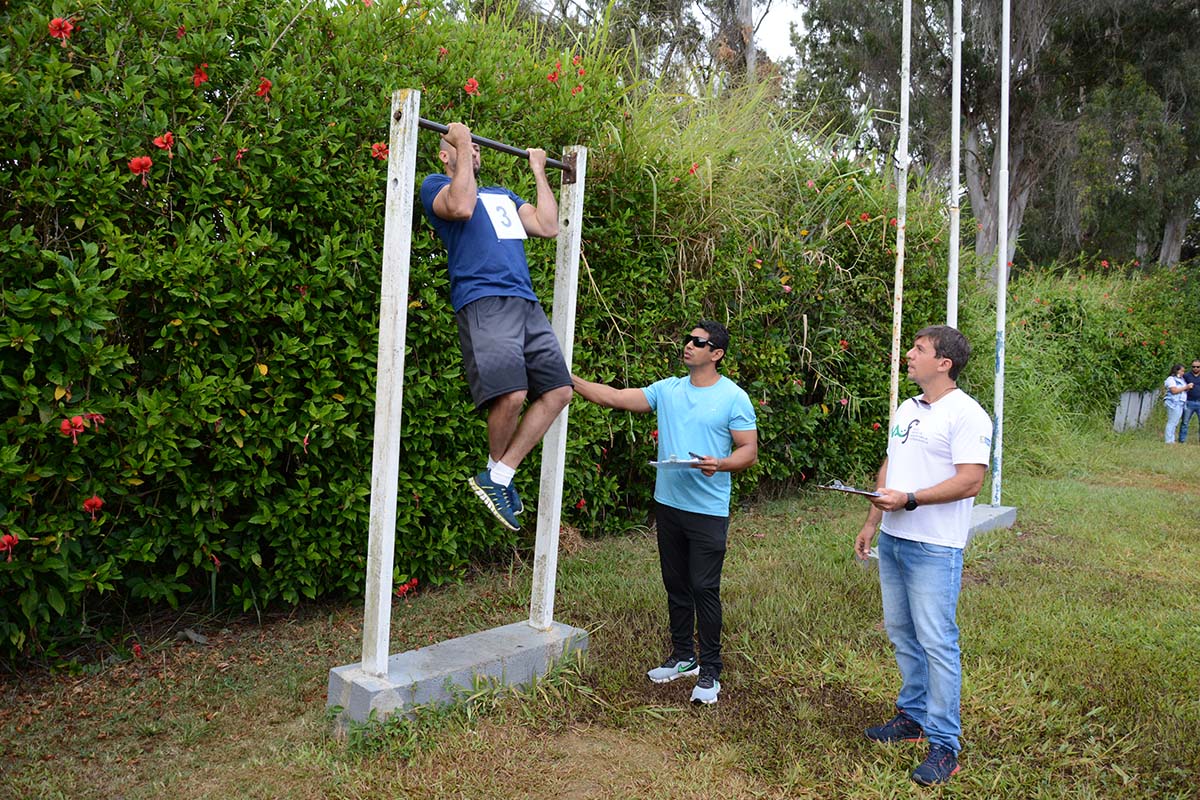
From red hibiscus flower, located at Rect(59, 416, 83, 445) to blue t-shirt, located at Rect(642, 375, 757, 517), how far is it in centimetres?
245

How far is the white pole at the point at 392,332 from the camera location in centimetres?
346

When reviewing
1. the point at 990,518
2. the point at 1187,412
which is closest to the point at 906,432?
the point at 990,518

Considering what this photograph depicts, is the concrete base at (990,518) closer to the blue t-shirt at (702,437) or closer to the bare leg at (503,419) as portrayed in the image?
the blue t-shirt at (702,437)

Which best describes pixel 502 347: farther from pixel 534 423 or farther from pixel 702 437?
pixel 702 437

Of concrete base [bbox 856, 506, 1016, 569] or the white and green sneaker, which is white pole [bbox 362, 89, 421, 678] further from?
concrete base [bbox 856, 506, 1016, 569]

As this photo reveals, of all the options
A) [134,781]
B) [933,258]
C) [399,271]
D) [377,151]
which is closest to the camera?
[134,781]

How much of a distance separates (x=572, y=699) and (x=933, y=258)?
683cm

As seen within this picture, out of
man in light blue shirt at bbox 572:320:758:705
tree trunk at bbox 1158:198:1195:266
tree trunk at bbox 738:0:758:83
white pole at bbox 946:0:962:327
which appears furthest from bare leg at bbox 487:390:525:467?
tree trunk at bbox 1158:198:1195:266

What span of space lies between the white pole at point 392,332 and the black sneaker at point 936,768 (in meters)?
2.14

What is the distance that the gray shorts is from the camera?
3.49 meters

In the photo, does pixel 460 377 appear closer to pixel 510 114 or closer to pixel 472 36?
pixel 510 114

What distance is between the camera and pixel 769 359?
24.2ft

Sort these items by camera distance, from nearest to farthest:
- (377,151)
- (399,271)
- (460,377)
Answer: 1. (399,271)
2. (377,151)
3. (460,377)

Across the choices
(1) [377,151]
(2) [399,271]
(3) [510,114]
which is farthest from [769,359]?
(2) [399,271]
